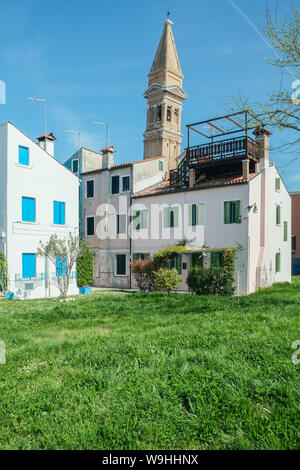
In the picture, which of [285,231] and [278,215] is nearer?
[278,215]

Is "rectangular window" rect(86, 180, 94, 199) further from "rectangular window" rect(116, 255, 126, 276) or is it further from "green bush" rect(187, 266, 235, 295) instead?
"green bush" rect(187, 266, 235, 295)

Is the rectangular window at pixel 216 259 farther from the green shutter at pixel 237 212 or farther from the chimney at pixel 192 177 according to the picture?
the chimney at pixel 192 177

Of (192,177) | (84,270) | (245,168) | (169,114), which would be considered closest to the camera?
(245,168)

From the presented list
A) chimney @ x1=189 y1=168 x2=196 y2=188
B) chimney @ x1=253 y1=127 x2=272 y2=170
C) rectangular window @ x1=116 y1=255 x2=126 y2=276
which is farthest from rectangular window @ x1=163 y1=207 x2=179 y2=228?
chimney @ x1=253 y1=127 x2=272 y2=170

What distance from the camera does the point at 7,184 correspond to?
1878cm

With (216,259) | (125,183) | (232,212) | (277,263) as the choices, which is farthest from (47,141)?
(277,263)

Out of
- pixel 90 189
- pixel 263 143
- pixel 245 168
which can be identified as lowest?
pixel 245 168

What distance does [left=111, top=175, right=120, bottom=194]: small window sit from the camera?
2681cm

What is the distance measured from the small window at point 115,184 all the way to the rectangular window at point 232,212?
9.08 metres

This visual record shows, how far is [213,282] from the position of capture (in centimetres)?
1738

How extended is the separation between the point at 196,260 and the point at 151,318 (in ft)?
41.1

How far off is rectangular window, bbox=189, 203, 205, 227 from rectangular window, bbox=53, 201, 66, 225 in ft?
25.0

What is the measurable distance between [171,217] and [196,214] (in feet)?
6.34

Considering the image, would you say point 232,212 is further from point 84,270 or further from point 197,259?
point 84,270
